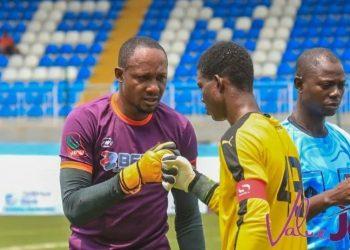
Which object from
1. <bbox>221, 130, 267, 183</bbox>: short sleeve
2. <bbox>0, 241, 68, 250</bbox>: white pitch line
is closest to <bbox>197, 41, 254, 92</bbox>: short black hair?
<bbox>221, 130, 267, 183</bbox>: short sleeve

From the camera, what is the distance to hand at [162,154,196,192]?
4375 mm

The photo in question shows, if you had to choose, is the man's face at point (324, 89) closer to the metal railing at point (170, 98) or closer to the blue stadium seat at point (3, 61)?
the metal railing at point (170, 98)

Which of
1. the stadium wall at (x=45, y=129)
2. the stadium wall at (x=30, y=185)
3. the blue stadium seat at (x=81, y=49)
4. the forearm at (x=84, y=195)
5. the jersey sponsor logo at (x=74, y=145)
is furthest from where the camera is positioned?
the blue stadium seat at (x=81, y=49)

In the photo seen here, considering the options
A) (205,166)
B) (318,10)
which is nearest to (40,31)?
(318,10)

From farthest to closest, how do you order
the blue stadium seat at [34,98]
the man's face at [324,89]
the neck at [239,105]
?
the blue stadium seat at [34,98] → the man's face at [324,89] → the neck at [239,105]

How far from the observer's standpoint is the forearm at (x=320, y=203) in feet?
16.0

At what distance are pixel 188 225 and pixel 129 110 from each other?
74 centimetres

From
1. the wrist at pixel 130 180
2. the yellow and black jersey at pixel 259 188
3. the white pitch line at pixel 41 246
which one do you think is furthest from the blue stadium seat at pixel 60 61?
the yellow and black jersey at pixel 259 188

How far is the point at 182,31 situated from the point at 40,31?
163 inches

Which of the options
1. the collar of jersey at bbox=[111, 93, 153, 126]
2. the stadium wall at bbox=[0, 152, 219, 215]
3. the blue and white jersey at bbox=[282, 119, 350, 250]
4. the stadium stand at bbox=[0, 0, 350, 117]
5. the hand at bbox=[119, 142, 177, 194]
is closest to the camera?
the hand at bbox=[119, 142, 177, 194]

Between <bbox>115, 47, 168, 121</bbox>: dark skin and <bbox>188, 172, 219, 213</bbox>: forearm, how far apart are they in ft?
2.01

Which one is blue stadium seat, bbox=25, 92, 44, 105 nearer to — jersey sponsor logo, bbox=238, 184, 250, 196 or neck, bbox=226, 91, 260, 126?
neck, bbox=226, 91, 260, 126

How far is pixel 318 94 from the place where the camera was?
5375mm

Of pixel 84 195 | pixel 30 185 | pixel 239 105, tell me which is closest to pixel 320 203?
pixel 239 105
